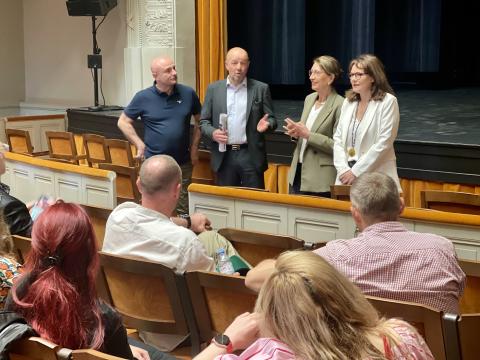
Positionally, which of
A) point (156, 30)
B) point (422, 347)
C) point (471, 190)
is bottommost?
point (471, 190)

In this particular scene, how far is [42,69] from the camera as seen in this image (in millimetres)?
11383

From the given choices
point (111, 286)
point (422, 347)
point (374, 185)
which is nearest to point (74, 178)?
point (111, 286)

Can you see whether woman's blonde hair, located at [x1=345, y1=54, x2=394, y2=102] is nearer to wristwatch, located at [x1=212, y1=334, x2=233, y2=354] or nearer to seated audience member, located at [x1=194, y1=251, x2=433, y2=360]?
wristwatch, located at [x1=212, y1=334, x2=233, y2=354]

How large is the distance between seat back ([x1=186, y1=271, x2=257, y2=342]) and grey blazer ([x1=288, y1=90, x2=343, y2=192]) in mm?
2226

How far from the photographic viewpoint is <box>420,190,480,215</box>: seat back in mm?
3891

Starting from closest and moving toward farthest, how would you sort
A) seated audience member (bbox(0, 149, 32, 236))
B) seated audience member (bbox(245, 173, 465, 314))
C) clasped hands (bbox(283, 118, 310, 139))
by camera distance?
seated audience member (bbox(245, 173, 465, 314))
seated audience member (bbox(0, 149, 32, 236))
clasped hands (bbox(283, 118, 310, 139))

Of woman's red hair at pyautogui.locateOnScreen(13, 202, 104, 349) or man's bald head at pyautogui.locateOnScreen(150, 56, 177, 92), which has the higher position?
man's bald head at pyautogui.locateOnScreen(150, 56, 177, 92)

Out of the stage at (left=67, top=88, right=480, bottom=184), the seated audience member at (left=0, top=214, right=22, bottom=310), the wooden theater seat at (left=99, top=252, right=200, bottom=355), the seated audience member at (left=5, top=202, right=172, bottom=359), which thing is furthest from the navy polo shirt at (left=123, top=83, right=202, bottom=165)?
the seated audience member at (left=5, top=202, right=172, bottom=359)

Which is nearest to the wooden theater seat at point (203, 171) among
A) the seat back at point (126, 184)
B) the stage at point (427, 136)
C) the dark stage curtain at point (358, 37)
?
the stage at point (427, 136)

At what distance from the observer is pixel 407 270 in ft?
7.79

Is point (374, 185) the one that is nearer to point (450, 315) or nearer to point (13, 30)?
point (450, 315)

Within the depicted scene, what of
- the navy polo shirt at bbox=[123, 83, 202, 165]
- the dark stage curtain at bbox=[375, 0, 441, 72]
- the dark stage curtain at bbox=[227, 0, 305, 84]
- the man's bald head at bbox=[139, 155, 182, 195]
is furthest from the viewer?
the dark stage curtain at bbox=[375, 0, 441, 72]

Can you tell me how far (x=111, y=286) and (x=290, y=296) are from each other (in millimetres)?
1672

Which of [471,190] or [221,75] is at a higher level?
[221,75]
